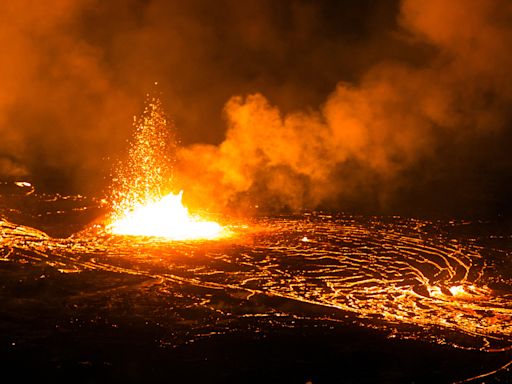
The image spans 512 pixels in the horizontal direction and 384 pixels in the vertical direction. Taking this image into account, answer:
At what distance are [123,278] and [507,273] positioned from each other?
615 centimetres

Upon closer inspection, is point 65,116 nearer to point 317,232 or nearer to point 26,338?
point 317,232

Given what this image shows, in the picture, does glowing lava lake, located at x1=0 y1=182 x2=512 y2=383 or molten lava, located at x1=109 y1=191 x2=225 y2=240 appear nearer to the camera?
glowing lava lake, located at x1=0 y1=182 x2=512 y2=383

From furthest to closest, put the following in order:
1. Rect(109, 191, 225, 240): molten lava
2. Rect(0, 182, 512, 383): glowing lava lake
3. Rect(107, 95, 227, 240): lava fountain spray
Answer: Rect(107, 95, 227, 240): lava fountain spray < Rect(109, 191, 225, 240): molten lava < Rect(0, 182, 512, 383): glowing lava lake

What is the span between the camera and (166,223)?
13.0 m

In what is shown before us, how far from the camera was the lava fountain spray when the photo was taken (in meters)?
12.5

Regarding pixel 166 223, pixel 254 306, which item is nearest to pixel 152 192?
pixel 166 223

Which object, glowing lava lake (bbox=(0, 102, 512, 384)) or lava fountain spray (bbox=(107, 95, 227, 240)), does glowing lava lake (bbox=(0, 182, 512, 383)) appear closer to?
glowing lava lake (bbox=(0, 102, 512, 384))

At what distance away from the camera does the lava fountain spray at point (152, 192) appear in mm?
12477

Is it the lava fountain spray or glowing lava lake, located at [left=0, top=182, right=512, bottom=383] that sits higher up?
the lava fountain spray

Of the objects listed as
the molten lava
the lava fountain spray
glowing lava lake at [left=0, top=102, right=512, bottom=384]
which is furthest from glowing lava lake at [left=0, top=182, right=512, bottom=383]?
the lava fountain spray

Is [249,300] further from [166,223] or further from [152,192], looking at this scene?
[152,192]

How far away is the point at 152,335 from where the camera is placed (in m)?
7.16

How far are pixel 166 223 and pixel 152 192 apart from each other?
4974 millimetres

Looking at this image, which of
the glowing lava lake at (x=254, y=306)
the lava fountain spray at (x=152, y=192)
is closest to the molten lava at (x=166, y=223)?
the lava fountain spray at (x=152, y=192)
